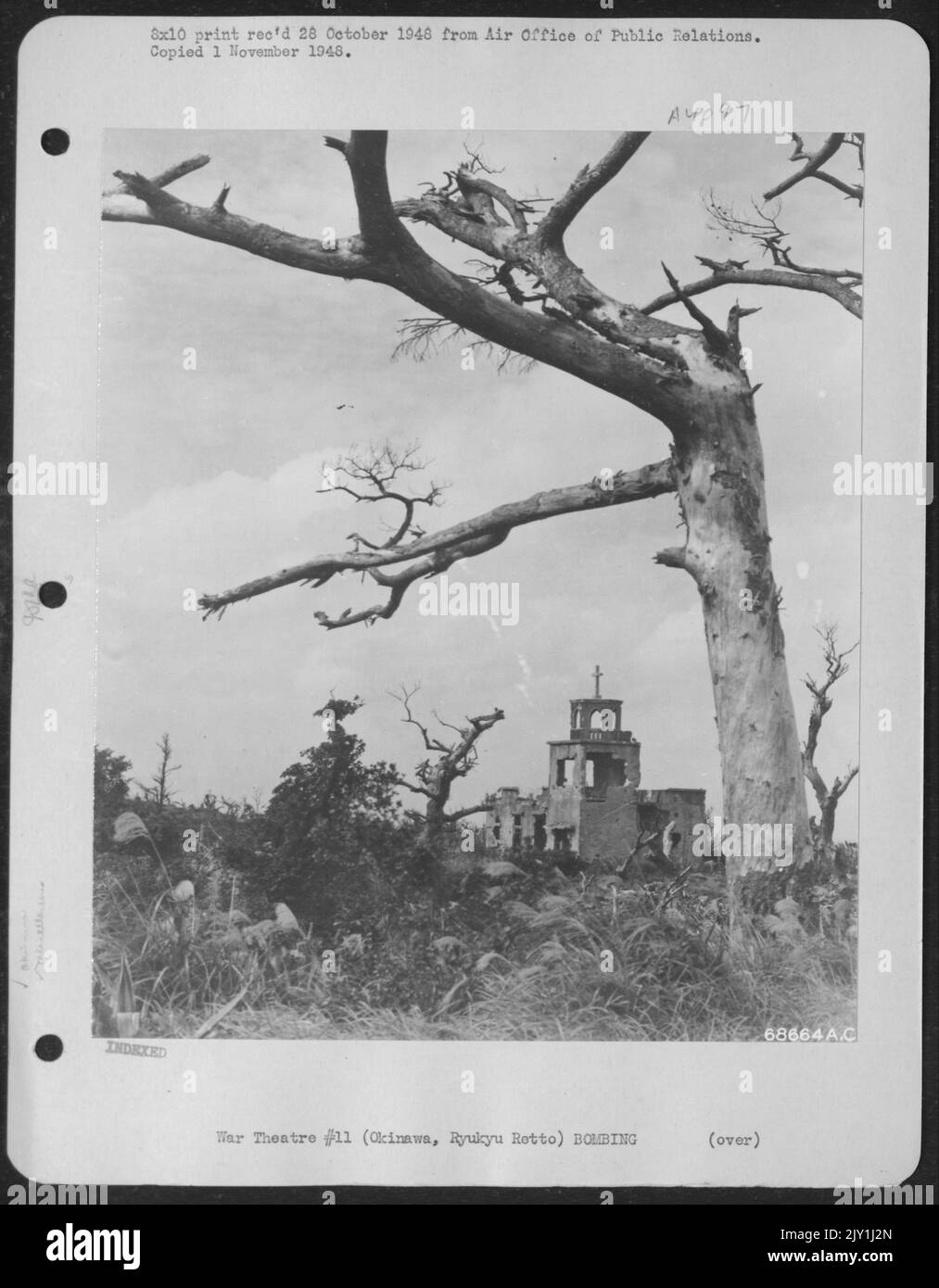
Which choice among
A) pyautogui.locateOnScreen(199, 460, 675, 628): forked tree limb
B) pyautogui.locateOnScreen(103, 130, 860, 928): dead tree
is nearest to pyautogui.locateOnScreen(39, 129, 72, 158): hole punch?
pyautogui.locateOnScreen(103, 130, 860, 928): dead tree

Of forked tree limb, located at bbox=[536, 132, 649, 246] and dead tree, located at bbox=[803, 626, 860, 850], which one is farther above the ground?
forked tree limb, located at bbox=[536, 132, 649, 246]

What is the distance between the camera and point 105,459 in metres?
2.01

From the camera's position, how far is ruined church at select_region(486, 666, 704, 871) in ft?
6.52

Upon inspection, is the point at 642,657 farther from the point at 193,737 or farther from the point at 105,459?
the point at 105,459

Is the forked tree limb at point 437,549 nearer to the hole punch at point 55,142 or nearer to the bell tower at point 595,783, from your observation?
the bell tower at point 595,783

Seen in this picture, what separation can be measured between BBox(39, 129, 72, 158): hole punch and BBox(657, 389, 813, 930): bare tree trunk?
1350 mm

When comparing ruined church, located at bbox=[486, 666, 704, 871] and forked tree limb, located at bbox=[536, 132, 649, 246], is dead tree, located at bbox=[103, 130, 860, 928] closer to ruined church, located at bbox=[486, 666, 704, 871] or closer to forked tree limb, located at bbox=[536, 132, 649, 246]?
forked tree limb, located at bbox=[536, 132, 649, 246]

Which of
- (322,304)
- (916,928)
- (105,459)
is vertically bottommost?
(916,928)

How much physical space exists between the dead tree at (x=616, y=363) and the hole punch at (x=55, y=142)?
122 mm

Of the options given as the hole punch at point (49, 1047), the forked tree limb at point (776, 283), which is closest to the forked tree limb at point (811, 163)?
the forked tree limb at point (776, 283)

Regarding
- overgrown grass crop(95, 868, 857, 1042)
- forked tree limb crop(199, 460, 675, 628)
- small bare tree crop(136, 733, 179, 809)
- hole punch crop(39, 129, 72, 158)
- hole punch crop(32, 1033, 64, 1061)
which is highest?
hole punch crop(39, 129, 72, 158)

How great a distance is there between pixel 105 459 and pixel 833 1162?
199 cm

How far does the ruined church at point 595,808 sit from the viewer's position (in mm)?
1986

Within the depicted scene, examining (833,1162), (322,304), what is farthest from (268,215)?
(833,1162)
